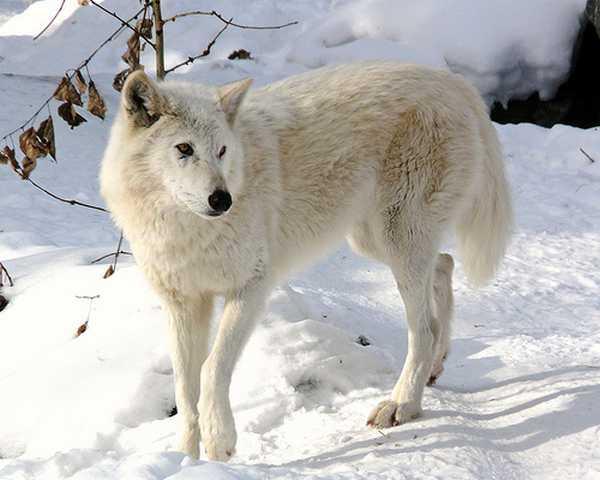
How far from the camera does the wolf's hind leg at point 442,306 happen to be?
453cm

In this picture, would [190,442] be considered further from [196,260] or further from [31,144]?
[31,144]

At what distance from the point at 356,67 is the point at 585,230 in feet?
11.3

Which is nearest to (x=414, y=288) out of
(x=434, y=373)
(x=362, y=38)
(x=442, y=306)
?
(x=442, y=306)

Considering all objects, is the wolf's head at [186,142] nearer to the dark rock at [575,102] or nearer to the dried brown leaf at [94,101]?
the dried brown leaf at [94,101]

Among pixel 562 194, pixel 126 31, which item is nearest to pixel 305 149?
pixel 562 194

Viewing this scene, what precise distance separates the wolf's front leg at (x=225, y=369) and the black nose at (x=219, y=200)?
21.4 inches

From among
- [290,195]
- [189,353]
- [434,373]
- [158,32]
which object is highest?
[158,32]

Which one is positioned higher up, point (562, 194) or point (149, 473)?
point (149, 473)

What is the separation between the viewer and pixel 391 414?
13.2ft

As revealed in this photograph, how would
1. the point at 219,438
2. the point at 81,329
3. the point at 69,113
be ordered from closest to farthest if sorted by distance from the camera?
the point at 219,438 → the point at 69,113 → the point at 81,329

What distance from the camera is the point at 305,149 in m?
4.05

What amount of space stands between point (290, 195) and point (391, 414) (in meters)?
1.05

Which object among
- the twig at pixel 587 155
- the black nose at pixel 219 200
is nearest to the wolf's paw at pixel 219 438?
the black nose at pixel 219 200

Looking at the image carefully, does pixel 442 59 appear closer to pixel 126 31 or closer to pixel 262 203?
pixel 126 31
